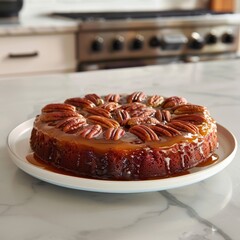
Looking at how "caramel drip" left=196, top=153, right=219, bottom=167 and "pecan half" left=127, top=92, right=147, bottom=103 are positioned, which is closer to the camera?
"caramel drip" left=196, top=153, right=219, bottom=167

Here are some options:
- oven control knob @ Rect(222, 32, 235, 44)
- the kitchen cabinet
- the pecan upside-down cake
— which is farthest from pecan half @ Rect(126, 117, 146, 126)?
the kitchen cabinet

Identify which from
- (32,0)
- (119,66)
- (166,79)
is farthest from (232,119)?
(32,0)

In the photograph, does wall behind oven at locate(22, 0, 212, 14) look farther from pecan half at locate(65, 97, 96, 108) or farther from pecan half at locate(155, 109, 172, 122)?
pecan half at locate(155, 109, 172, 122)

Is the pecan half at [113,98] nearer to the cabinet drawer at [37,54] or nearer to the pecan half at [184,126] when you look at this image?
the pecan half at [184,126]

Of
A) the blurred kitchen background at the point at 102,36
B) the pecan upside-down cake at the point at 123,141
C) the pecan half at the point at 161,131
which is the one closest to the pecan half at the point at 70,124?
the pecan upside-down cake at the point at 123,141

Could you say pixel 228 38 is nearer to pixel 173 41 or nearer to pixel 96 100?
pixel 173 41

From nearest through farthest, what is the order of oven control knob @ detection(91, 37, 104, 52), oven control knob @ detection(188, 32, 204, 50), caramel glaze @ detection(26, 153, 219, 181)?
caramel glaze @ detection(26, 153, 219, 181), oven control knob @ detection(91, 37, 104, 52), oven control knob @ detection(188, 32, 204, 50)

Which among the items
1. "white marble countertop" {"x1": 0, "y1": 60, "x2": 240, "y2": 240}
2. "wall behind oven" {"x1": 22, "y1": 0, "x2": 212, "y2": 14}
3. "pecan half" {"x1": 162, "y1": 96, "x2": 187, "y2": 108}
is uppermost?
"pecan half" {"x1": 162, "y1": 96, "x2": 187, "y2": 108}

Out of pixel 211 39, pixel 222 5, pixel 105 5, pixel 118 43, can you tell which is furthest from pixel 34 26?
pixel 222 5
